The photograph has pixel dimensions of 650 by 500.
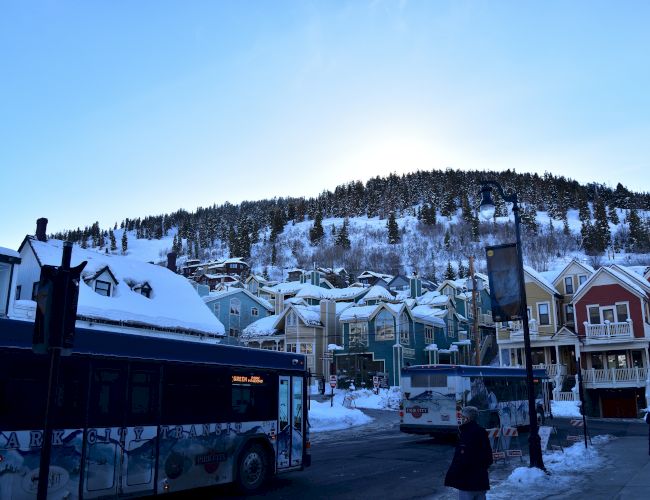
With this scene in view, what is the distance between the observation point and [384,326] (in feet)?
193

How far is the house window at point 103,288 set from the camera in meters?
34.7

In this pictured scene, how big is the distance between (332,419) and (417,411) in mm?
11358

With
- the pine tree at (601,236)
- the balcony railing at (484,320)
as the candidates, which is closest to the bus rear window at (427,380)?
the balcony railing at (484,320)

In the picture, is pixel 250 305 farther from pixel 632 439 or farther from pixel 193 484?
pixel 193 484

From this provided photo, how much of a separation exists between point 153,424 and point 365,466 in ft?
24.9

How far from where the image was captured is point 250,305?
7269cm

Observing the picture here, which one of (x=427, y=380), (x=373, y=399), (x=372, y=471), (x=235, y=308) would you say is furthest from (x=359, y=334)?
(x=372, y=471)

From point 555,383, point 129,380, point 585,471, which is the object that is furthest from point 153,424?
point 555,383

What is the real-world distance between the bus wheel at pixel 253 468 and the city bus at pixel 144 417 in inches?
0.8

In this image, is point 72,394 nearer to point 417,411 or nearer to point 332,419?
point 417,411

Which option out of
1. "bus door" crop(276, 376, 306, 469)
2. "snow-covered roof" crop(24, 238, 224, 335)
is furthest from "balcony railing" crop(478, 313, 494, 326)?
"bus door" crop(276, 376, 306, 469)

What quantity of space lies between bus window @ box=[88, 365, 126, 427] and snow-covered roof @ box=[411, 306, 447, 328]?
5205 centimetres

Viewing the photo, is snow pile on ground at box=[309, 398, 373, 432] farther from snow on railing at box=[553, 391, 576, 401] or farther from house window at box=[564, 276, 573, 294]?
house window at box=[564, 276, 573, 294]

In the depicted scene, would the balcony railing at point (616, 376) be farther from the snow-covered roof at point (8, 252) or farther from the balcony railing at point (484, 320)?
the snow-covered roof at point (8, 252)
